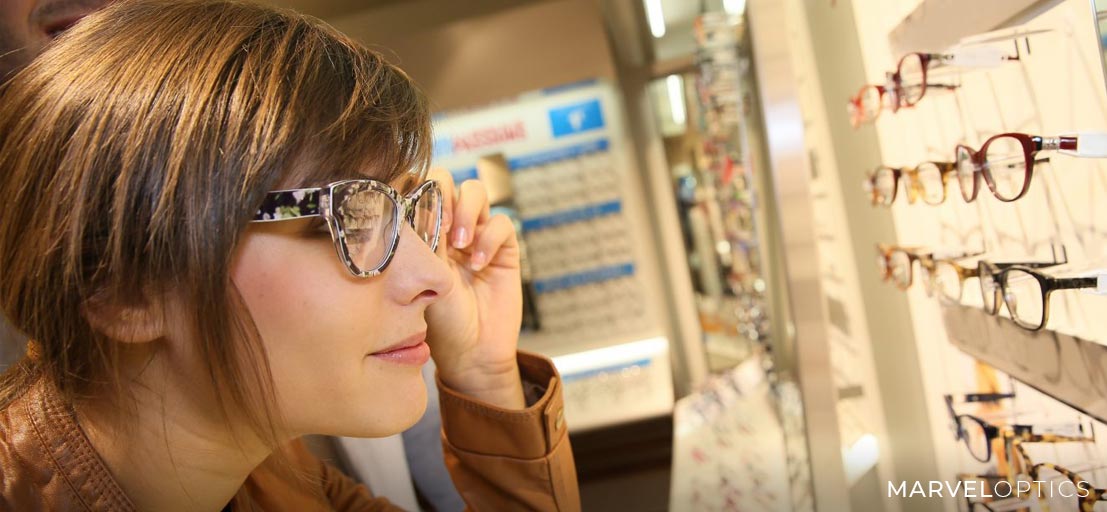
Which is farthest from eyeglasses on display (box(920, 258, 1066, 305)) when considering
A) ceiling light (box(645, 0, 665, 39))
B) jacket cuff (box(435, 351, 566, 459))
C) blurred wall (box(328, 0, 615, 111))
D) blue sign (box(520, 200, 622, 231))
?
blue sign (box(520, 200, 622, 231))

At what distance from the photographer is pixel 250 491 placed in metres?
1.18

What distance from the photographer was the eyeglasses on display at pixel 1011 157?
64 centimetres

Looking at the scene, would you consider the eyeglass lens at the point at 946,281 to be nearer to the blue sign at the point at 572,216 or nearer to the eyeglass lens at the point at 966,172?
the eyeglass lens at the point at 966,172

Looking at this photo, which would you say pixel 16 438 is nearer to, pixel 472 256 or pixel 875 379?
pixel 472 256

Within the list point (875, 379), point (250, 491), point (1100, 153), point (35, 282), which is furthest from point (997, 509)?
point (35, 282)

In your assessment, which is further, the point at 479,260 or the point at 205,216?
the point at 479,260

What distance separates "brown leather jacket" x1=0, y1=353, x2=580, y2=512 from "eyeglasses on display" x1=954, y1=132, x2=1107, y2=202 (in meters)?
0.70

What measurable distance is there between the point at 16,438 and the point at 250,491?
1.37 feet

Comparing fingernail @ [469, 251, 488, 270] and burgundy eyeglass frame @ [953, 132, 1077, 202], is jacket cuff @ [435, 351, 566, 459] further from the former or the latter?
burgundy eyeglass frame @ [953, 132, 1077, 202]

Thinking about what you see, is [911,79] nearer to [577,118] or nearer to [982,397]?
[982,397]

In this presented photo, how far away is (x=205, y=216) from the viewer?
0.73m

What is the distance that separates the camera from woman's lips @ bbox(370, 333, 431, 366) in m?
→ 0.92

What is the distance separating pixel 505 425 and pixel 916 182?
0.76 m

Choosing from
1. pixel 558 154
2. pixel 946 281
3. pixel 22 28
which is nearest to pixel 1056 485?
pixel 946 281
